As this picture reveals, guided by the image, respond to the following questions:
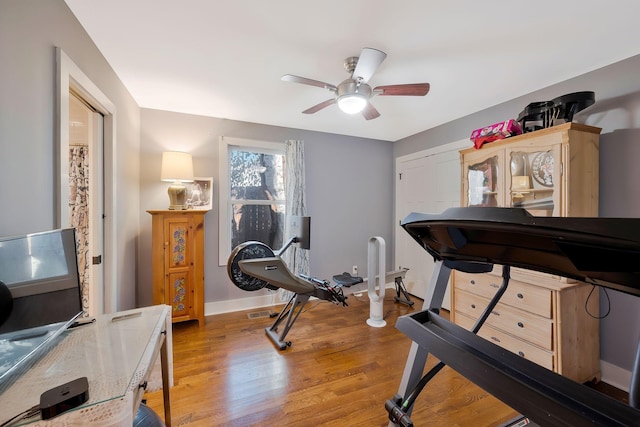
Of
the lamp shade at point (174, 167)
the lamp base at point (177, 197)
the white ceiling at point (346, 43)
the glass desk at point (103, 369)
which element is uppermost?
the white ceiling at point (346, 43)

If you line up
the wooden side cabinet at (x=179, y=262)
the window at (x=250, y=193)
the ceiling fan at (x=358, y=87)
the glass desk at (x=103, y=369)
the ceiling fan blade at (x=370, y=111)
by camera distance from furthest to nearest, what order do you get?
the window at (x=250, y=193) < the wooden side cabinet at (x=179, y=262) < the ceiling fan blade at (x=370, y=111) < the ceiling fan at (x=358, y=87) < the glass desk at (x=103, y=369)

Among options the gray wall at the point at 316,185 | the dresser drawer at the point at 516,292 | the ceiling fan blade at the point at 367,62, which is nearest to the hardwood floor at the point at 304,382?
the dresser drawer at the point at 516,292

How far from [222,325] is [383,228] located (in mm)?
2713

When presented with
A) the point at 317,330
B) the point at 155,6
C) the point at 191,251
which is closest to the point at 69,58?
the point at 155,6

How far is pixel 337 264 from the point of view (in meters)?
3.86

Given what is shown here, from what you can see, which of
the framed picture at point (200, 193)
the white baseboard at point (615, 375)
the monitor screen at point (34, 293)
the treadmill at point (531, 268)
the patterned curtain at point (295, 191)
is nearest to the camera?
the treadmill at point (531, 268)

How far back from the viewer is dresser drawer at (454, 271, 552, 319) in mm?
1877

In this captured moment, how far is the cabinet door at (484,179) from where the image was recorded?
233 centimetres

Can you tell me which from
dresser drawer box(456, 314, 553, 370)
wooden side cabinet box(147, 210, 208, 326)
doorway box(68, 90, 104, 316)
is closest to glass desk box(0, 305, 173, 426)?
doorway box(68, 90, 104, 316)

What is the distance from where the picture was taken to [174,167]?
106 inches

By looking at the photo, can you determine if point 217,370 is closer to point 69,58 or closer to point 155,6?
point 69,58

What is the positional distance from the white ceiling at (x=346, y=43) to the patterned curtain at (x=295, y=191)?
913 millimetres

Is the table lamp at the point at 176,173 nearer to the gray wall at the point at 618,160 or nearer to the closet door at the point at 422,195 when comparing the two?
the closet door at the point at 422,195

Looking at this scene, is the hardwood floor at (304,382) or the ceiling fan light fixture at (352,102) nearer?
the hardwood floor at (304,382)
